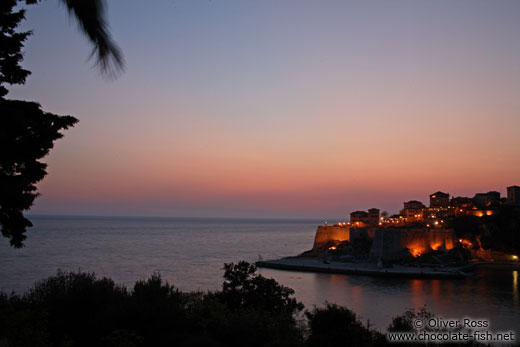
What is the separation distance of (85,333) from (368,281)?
33.2 m

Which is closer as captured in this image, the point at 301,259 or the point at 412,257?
the point at 412,257

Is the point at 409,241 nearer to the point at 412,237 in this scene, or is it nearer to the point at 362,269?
the point at 412,237

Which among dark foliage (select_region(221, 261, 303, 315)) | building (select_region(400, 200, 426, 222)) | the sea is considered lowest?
the sea

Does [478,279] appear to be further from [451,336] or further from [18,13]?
[18,13]

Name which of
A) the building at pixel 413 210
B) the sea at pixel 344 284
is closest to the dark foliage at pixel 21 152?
the sea at pixel 344 284

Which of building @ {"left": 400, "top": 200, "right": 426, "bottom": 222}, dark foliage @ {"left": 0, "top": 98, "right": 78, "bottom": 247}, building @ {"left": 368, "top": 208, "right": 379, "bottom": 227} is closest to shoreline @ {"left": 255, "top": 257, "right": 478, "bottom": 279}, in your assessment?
building @ {"left": 368, "top": 208, "right": 379, "bottom": 227}

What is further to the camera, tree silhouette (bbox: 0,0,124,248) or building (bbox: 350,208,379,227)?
building (bbox: 350,208,379,227)

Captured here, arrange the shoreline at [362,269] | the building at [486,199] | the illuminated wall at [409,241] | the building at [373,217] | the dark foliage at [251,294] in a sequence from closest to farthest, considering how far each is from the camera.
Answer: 1. the dark foliage at [251,294]
2. the shoreline at [362,269]
3. the illuminated wall at [409,241]
4. the building at [373,217]
5. the building at [486,199]

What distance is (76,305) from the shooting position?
7801mm

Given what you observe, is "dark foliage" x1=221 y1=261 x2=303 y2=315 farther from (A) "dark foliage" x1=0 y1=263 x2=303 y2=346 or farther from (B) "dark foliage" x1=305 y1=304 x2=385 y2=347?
(B) "dark foliage" x1=305 y1=304 x2=385 y2=347

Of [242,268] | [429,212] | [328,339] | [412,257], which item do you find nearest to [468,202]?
[429,212]

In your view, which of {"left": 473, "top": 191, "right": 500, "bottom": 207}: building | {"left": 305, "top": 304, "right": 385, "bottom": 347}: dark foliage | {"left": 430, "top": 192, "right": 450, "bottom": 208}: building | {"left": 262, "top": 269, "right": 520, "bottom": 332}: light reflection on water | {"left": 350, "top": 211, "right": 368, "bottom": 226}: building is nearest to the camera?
{"left": 305, "top": 304, "right": 385, "bottom": 347}: dark foliage

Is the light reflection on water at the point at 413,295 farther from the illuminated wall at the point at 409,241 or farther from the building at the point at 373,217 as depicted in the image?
the building at the point at 373,217

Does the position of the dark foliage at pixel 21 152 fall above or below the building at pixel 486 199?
below
